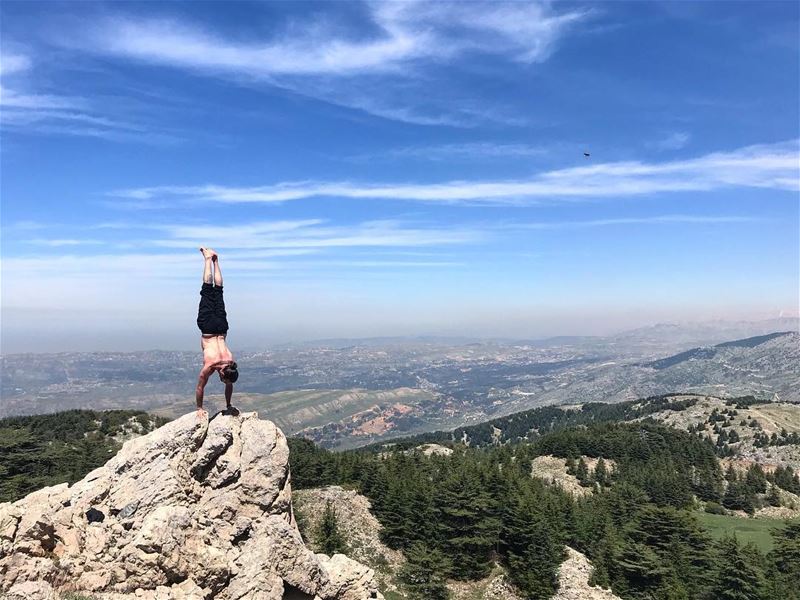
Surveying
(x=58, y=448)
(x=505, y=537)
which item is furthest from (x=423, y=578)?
(x=58, y=448)

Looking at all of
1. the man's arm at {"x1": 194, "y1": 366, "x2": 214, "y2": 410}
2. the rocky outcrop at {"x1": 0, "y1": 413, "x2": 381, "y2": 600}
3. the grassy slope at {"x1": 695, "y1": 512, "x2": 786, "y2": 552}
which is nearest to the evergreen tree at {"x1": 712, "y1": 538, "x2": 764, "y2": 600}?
the grassy slope at {"x1": 695, "y1": 512, "x2": 786, "y2": 552}

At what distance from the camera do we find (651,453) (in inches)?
5659

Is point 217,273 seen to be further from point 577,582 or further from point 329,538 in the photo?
point 577,582

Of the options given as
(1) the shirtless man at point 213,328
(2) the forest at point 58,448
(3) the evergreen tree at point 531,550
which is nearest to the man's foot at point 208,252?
(1) the shirtless man at point 213,328

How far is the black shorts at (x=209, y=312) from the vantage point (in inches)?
836

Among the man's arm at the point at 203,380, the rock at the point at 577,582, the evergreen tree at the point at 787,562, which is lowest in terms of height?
the evergreen tree at the point at 787,562

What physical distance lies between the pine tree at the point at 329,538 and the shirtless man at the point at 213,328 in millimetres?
34540

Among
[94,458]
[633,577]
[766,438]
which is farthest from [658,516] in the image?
[766,438]

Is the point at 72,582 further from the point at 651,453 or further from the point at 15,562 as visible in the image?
the point at 651,453

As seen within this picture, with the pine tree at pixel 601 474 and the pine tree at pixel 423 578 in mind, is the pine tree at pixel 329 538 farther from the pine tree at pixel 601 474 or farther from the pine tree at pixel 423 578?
the pine tree at pixel 601 474

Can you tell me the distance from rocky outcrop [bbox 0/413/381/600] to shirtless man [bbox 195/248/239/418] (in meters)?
2.17

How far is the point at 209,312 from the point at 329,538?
37561mm

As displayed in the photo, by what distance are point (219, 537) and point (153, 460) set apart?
4.16 m

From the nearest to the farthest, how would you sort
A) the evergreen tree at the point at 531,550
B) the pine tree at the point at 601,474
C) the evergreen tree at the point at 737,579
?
the evergreen tree at the point at 737,579
the evergreen tree at the point at 531,550
the pine tree at the point at 601,474
